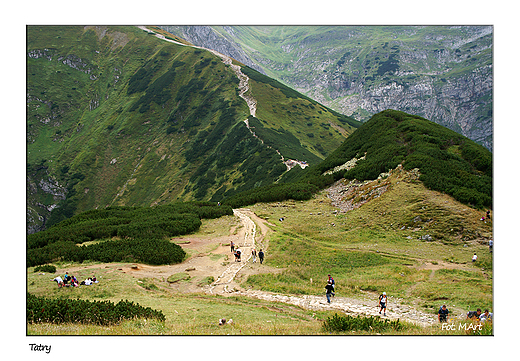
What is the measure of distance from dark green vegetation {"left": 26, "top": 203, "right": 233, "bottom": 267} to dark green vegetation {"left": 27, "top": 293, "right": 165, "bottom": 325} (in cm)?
1348

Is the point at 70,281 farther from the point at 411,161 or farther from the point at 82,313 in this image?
the point at 411,161

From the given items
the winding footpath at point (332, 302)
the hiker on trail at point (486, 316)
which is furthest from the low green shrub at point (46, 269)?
the hiker on trail at point (486, 316)

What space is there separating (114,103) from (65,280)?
6737 inches

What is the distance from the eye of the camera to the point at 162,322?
1573 centimetres

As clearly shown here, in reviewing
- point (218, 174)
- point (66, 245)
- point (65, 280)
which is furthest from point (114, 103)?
point (65, 280)

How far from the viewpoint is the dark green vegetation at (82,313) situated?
50.9 feet

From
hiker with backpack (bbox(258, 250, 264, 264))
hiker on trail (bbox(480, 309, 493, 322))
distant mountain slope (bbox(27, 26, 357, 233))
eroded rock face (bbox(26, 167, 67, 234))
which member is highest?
distant mountain slope (bbox(27, 26, 357, 233))

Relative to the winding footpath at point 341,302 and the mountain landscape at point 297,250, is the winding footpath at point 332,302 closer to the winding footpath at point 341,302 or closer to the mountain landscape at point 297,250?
the winding footpath at point 341,302

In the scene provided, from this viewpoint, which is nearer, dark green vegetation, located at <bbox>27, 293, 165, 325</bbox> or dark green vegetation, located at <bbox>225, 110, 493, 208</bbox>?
dark green vegetation, located at <bbox>27, 293, 165, 325</bbox>

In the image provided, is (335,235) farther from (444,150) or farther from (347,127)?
(347,127)

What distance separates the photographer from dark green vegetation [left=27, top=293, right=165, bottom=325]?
50.9ft

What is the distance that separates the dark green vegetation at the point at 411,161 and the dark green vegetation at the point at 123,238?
14.4m

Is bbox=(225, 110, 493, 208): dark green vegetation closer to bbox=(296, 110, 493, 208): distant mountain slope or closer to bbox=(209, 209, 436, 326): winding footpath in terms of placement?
bbox=(296, 110, 493, 208): distant mountain slope

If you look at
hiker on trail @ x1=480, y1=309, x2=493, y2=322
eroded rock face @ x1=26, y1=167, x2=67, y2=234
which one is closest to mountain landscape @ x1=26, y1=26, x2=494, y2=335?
hiker on trail @ x1=480, y1=309, x2=493, y2=322
